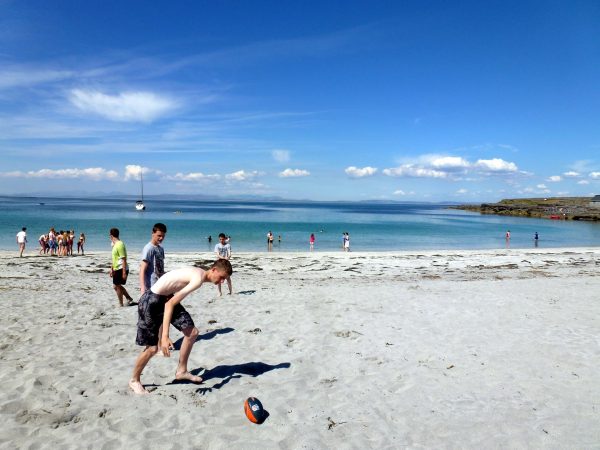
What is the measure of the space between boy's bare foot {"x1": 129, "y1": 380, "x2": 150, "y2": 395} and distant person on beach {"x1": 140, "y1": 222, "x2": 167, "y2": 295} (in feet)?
6.08

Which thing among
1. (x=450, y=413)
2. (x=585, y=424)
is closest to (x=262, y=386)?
(x=450, y=413)

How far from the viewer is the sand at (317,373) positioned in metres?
4.27

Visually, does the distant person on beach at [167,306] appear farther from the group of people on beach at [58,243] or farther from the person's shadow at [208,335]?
the group of people on beach at [58,243]

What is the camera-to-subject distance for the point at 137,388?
4.97 m

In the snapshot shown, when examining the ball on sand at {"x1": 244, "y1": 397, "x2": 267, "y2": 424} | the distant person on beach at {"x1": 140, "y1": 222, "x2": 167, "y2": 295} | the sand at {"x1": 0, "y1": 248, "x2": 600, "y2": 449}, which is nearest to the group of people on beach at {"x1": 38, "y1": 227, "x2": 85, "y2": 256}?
the sand at {"x1": 0, "y1": 248, "x2": 600, "y2": 449}

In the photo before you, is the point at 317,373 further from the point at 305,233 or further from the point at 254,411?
the point at 305,233

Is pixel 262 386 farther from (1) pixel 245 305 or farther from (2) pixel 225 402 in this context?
(1) pixel 245 305

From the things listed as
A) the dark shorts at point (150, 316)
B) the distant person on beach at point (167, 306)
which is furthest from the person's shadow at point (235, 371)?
the dark shorts at point (150, 316)

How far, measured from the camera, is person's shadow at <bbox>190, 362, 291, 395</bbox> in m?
5.61

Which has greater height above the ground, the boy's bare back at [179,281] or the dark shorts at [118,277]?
the boy's bare back at [179,281]

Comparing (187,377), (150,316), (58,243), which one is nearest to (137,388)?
(187,377)

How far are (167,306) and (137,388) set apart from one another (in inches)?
48.2

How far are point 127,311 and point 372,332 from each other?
5.28m

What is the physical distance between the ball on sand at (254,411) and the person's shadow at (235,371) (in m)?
0.81
